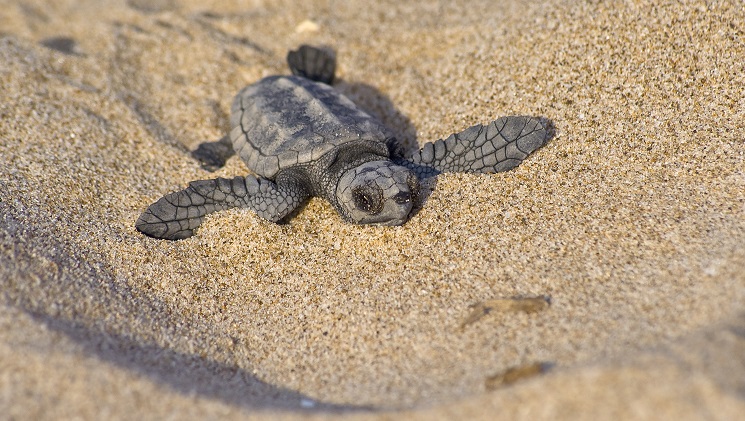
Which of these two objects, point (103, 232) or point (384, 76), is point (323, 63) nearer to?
point (384, 76)

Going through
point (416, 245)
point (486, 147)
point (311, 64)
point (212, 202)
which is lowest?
point (212, 202)

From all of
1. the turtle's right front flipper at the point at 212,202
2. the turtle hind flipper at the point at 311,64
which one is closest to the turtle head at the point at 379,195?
the turtle's right front flipper at the point at 212,202

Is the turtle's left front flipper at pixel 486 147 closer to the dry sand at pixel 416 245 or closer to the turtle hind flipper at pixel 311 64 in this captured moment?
the dry sand at pixel 416 245

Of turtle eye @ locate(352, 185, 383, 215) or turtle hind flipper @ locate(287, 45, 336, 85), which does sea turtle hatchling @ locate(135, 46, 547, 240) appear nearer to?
turtle eye @ locate(352, 185, 383, 215)

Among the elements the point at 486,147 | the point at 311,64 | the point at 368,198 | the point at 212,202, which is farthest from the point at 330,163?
the point at 311,64

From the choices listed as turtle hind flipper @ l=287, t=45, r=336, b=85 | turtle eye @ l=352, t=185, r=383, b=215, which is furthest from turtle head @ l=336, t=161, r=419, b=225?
turtle hind flipper @ l=287, t=45, r=336, b=85

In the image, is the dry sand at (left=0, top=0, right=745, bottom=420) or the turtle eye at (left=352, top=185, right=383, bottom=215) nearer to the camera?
the dry sand at (left=0, top=0, right=745, bottom=420)

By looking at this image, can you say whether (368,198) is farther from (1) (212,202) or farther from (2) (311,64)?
(2) (311,64)

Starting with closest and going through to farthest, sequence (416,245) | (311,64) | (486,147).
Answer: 1. (416,245)
2. (486,147)
3. (311,64)
